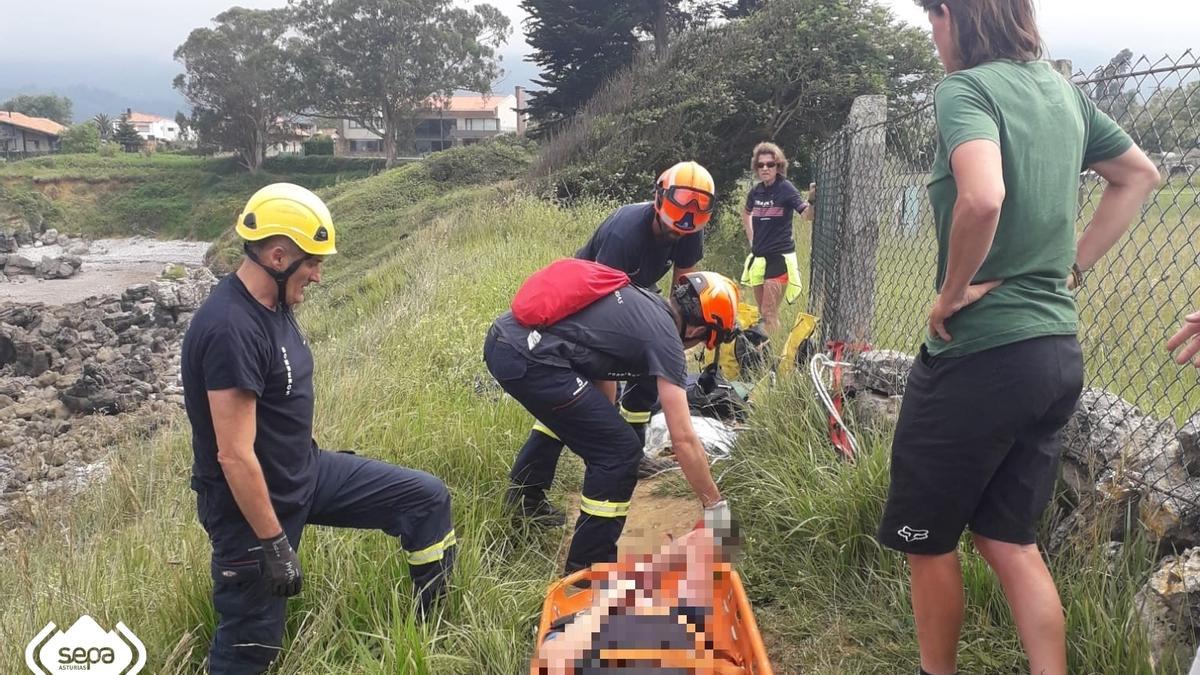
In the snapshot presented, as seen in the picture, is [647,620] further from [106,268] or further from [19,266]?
[106,268]

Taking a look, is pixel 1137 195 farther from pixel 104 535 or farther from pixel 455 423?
pixel 104 535

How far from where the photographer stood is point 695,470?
3.07 meters

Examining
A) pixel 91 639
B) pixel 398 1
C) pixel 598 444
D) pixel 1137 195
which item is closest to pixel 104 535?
pixel 91 639

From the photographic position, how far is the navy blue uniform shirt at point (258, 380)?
8.18 ft

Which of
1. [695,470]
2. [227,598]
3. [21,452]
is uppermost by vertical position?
[695,470]

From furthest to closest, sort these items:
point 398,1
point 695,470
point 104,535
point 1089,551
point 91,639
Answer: point 398,1, point 104,535, point 695,470, point 91,639, point 1089,551

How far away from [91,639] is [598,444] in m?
1.92

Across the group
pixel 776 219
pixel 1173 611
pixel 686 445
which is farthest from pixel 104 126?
pixel 1173 611

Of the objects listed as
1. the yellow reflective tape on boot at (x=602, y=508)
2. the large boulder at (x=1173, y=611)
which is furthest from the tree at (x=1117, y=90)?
the yellow reflective tape on boot at (x=602, y=508)

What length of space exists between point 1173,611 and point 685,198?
9.04 ft

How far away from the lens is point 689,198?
435 centimetres

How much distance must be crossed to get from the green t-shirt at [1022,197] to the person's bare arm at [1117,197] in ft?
1.12

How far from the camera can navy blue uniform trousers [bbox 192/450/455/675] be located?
2697 millimetres

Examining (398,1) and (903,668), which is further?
(398,1)
